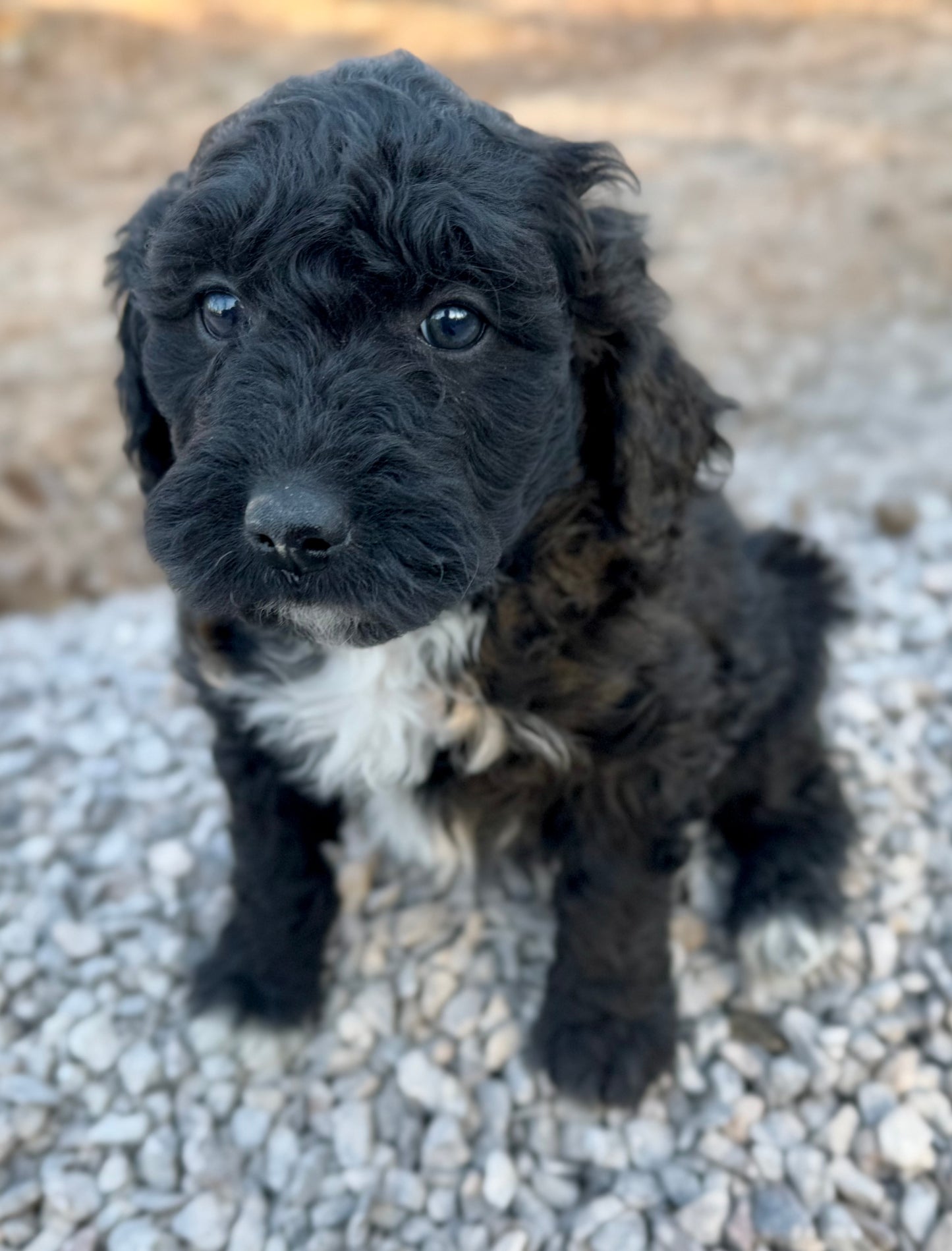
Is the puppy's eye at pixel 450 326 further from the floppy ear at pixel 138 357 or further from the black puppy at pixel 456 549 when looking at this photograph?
the floppy ear at pixel 138 357

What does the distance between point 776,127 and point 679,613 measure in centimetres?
801

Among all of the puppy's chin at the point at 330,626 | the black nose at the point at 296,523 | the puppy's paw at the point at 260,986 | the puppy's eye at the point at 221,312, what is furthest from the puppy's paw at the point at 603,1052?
the puppy's eye at the point at 221,312

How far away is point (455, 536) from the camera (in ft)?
7.45

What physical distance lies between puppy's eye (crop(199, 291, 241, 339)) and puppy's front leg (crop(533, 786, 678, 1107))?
1.39 m

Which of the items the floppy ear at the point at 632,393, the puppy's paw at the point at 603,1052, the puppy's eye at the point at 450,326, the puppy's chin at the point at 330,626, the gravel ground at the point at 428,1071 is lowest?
the gravel ground at the point at 428,1071

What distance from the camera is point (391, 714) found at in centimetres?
282

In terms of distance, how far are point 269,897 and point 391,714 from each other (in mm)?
770

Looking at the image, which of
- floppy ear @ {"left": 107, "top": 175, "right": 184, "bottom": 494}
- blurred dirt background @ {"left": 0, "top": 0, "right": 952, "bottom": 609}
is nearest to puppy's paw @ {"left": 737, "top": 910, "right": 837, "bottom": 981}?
blurred dirt background @ {"left": 0, "top": 0, "right": 952, "bottom": 609}

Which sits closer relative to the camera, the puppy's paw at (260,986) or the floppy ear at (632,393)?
the floppy ear at (632,393)

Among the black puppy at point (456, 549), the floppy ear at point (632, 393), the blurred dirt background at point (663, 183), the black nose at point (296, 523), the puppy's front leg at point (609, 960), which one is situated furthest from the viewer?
the blurred dirt background at point (663, 183)

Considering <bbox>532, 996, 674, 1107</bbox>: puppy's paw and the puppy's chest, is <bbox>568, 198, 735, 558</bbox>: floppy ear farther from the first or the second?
<bbox>532, 996, 674, 1107</bbox>: puppy's paw

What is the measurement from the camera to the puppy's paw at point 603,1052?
3.23 meters

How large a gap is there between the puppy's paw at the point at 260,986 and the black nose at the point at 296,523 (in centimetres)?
161

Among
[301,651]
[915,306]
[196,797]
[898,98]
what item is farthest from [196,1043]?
[898,98]
